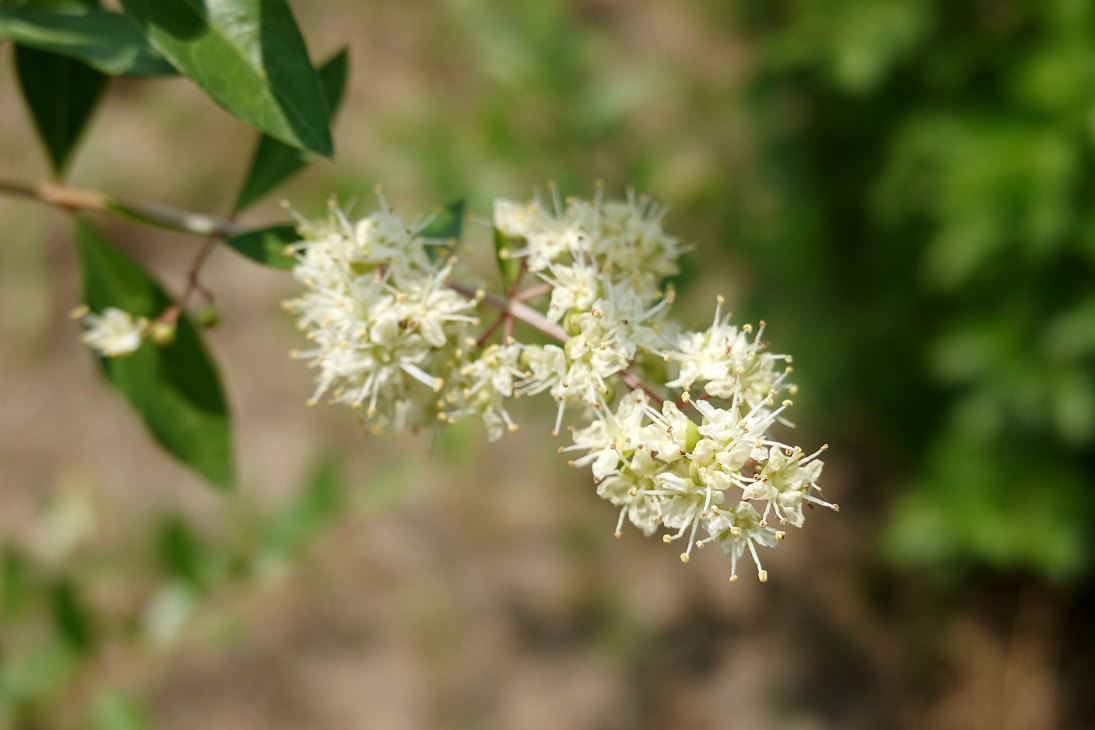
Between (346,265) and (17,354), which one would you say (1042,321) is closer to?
(346,265)

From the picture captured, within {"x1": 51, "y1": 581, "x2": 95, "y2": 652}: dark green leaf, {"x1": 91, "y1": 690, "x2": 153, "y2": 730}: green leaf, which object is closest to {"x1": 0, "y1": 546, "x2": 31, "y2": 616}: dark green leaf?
{"x1": 51, "y1": 581, "x2": 95, "y2": 652}: dark green leaf

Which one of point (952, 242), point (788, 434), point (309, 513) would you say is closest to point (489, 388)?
point (309, 513)

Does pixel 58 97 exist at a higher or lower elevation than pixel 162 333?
higher

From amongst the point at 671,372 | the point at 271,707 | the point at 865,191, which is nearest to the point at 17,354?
the point at 271,707

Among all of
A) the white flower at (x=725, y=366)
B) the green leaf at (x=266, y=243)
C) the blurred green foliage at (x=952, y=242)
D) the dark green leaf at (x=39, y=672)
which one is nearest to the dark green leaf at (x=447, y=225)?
the green leaf at (x=266, y=243)

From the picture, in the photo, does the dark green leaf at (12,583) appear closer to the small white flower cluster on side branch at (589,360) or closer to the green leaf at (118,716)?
the green leaf at (118,716)

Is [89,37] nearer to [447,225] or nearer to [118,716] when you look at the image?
[447,225]
